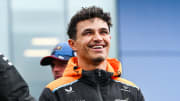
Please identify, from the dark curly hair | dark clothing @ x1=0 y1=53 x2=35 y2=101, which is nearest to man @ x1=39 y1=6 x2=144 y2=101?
the dark curly hair

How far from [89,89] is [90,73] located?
108mm

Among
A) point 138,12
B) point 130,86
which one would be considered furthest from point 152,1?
point 130,86

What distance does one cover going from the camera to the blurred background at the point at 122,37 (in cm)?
738

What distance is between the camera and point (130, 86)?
2.79m

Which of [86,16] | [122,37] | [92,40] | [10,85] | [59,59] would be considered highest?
[86,16]

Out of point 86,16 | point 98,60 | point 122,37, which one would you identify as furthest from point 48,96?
point 122,37

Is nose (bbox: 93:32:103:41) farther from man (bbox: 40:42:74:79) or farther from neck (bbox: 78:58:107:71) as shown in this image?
man (bbox: 40:42:74:79)

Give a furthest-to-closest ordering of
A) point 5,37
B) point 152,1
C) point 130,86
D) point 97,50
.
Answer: point 152,1 → point 5,37 → point 130,86 → point 97,50

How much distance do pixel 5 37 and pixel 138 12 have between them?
2.58 metres

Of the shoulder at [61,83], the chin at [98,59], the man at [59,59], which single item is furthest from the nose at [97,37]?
the man at [59,59]

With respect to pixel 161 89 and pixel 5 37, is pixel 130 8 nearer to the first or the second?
pixel 161 89

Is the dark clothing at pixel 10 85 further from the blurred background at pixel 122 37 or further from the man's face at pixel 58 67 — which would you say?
the blurred background at pixel 122 37

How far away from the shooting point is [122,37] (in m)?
7.60

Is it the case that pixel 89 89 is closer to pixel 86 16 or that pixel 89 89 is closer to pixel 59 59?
pixel 86 16
